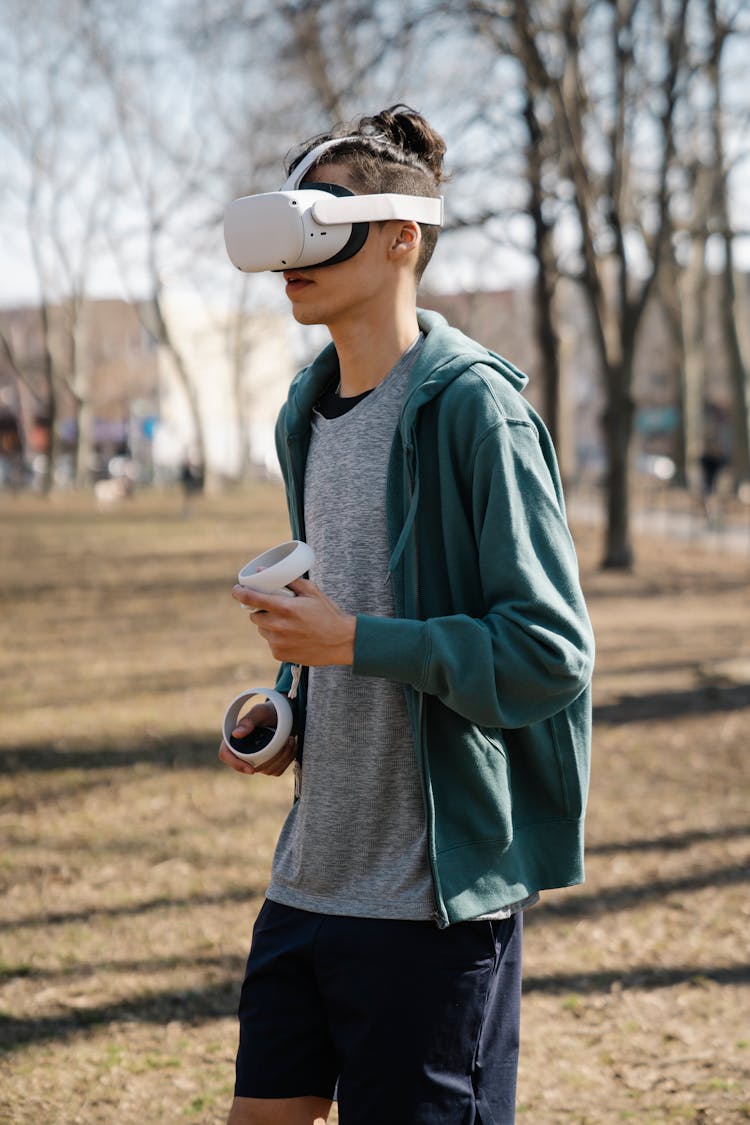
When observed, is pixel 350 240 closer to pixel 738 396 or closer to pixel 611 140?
pixel 611 140

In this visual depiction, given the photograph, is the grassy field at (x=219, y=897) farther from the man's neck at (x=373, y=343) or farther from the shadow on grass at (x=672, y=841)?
the man's neck at (x=373, y=343)

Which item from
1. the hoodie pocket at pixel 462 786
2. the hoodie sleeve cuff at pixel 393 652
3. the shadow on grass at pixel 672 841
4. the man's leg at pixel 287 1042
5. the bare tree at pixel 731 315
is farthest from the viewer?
the bare tree at pixel 731 315

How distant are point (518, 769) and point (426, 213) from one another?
0.93 m

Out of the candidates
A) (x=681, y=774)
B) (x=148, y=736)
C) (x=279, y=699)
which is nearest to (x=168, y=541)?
(x=148, y=736)

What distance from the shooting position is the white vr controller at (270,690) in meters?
2.00

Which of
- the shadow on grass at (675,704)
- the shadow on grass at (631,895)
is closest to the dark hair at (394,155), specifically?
the shadow on grass at (631,895)

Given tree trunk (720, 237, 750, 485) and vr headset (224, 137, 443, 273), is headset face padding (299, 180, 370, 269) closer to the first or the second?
vr headset (224, 137, 443, 273)

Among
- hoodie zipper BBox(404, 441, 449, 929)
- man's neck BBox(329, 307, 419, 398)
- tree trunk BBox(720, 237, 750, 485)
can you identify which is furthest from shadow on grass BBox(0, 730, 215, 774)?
tree trunk BBox(720, 237, 750, 485)

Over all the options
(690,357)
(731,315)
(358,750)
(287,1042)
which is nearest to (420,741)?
(358,750)

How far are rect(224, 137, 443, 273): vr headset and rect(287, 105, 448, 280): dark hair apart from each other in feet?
0.09

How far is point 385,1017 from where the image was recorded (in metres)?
2.07

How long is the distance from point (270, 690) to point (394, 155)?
3.10 ft

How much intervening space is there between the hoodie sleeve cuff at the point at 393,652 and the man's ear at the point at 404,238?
669 mm

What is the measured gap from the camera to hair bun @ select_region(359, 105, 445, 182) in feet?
7.44
